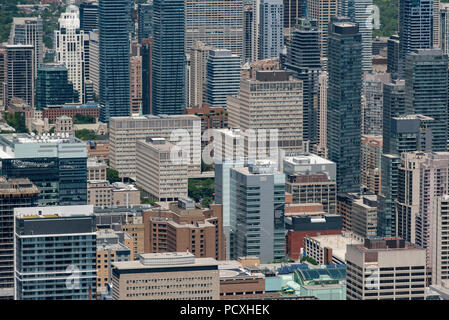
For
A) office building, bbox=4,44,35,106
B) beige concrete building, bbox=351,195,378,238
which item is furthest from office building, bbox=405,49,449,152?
office building, bbox=4,44,35,106

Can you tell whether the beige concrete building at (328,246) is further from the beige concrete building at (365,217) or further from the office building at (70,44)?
the office building at (70,44)

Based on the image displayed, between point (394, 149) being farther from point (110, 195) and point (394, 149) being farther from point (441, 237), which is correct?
point (110, 195)

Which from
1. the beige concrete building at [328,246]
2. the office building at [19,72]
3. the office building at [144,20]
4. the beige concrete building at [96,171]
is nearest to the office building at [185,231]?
the beige concrete building at [328,246]

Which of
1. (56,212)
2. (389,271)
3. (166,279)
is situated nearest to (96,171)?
(56,212)

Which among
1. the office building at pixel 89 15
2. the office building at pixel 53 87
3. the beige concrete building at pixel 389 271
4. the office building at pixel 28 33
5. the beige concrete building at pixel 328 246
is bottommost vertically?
the beige concrete building at pixel 328 246

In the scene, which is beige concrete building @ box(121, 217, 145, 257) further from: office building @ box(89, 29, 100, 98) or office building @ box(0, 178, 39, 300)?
office building @ box(89, 29, 100, 98)
